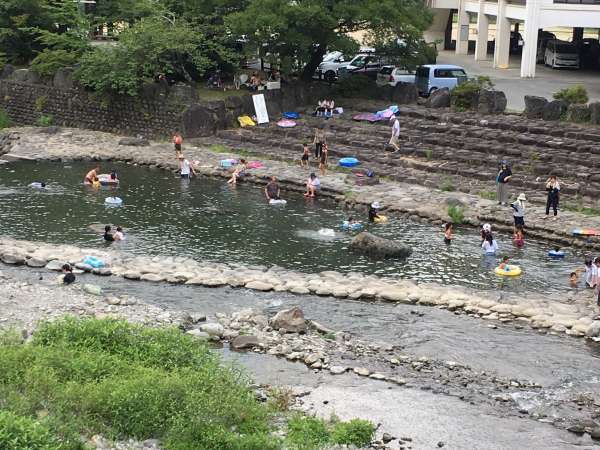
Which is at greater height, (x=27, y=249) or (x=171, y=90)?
(x=171, y=90)

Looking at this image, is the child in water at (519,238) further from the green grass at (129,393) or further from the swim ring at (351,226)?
the green grass at (129,393)

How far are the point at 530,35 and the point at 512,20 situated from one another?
5.53m

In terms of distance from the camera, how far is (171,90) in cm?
4778

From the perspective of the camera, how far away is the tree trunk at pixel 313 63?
161 ft

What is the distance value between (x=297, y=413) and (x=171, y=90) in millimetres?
30638

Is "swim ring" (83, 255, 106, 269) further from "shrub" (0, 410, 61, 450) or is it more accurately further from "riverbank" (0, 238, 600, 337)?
"shrub" (0, 410, 61, 450)

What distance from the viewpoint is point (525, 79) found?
178 ft

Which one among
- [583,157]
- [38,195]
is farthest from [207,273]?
[583,157]

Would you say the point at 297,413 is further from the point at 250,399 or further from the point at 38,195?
the point at 38,195

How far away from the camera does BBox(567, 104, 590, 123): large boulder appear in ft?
137

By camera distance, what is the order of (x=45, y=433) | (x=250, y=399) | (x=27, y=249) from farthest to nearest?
(x=27, y=249) → (x=250, y=399) → (x=45, y=433)

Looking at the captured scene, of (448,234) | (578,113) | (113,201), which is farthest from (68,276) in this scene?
(578,113)

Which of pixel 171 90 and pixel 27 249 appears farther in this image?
pixel 171 90

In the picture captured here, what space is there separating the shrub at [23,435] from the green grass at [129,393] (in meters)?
0.15
